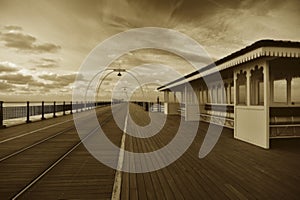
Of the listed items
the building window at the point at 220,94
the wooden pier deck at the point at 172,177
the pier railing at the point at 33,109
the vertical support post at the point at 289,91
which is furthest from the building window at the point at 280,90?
the pier railing at the point at 33,109

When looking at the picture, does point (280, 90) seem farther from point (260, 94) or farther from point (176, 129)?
point (176, 129)

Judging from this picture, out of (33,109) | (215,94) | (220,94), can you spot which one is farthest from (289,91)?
(33,109)

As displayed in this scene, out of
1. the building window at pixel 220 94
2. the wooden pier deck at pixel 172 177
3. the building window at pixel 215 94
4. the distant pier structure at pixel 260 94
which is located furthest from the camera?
the building window at pixel 215 94

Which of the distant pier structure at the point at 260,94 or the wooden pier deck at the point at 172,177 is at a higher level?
the distant pier structure at the point at 260,94

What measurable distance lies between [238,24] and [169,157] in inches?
419

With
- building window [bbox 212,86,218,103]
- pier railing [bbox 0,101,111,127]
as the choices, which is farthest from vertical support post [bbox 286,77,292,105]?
pier railing [bbox 0,101,111,127]

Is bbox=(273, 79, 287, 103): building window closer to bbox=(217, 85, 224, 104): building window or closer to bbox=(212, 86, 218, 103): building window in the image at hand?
bbox=(217, 85, 224, 104): building window

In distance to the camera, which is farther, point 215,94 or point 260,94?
point 215,94

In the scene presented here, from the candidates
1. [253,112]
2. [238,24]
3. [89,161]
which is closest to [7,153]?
[89,161]

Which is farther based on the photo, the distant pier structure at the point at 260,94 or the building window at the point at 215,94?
the building window at the point at 215,94

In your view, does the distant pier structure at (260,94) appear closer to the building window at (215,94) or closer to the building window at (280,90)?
the building window at (280,90)

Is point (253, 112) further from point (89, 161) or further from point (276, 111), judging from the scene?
point (89, 161)

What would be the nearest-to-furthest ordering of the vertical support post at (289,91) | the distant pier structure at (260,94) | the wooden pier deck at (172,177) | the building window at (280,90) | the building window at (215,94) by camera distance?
the wooden pier deck at (172,177), the distant pier structure at (260,94), the vertical support post at (289,91), the building window at (280,90), the building window at (215,94)

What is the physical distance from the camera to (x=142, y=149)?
6598 millimetres
